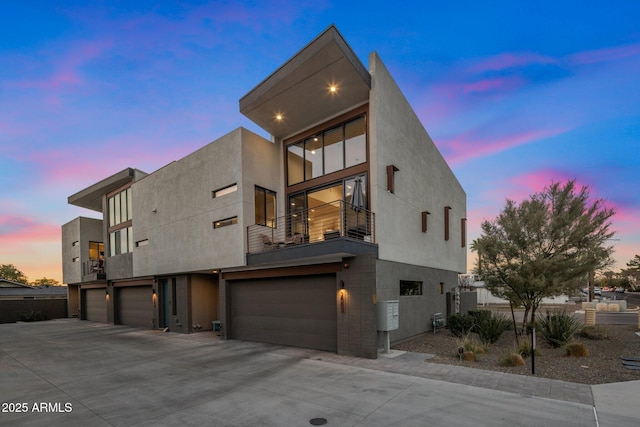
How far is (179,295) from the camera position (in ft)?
54.2

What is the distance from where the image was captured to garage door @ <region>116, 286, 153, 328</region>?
19.3m

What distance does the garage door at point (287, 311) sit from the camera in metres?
10.9

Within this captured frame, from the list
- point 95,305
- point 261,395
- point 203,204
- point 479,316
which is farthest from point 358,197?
point 95,305

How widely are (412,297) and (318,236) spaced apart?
458cm

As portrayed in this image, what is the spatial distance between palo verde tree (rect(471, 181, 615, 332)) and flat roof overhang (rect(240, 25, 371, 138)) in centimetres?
759

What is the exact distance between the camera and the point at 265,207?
45.4 feet

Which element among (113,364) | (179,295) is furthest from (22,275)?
(113,364)

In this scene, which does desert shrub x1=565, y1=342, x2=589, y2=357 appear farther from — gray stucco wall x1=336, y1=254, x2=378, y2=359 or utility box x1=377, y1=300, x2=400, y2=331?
gray stucco wall x1=336, y1=254, x2=378, y2=359

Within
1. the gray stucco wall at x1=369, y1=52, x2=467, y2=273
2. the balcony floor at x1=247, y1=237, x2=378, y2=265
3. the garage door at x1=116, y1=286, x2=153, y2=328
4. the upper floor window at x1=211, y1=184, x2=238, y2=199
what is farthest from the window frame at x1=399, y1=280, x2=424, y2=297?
the garage door at x1=116, y1=286, x2=153, y2=328

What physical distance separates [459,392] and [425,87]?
14.7 metres

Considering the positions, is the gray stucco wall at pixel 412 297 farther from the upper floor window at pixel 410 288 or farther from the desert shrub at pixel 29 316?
the desert shrub at pixel 29 316

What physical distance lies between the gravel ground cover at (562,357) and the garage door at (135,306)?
15557mm

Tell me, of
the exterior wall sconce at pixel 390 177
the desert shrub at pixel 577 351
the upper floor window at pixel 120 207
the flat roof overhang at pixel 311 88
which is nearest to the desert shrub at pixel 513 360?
the desert shrub at pixel 577 351

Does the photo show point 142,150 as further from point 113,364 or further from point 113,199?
point 113,364
